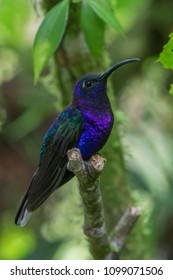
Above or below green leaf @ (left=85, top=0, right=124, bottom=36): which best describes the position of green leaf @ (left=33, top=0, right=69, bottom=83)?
above

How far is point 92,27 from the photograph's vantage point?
3053 mm

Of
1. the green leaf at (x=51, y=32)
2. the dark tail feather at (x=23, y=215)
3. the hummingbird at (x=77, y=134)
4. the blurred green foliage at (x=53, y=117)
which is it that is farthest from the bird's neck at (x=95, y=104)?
the blurred green foliage at (x=53, y=117)

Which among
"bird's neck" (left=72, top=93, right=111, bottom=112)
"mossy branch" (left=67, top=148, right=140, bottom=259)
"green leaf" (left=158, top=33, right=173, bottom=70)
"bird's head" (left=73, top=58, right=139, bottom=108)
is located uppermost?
"green leaf" (left=158, top=33, right=173, bottom=70)

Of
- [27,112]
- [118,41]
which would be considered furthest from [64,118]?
[118,41]

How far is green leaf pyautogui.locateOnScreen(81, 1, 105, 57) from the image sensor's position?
300cm

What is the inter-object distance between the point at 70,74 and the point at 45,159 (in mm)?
1120

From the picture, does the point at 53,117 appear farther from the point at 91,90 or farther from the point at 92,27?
the point at 91,90

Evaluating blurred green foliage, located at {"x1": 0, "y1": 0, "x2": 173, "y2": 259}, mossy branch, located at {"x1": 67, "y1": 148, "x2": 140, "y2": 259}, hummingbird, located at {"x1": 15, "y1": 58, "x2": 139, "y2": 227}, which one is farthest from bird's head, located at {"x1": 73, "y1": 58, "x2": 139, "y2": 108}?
blurred green foliage, located at {"x1": 0, "y1": 0, "x2": 173, "y2": 259}

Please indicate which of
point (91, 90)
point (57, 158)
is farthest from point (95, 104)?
point (57, 158)

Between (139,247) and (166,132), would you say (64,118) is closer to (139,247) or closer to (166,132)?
(139,247)

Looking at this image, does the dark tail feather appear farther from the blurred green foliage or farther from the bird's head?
the blurred green foliage

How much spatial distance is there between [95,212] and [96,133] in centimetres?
39

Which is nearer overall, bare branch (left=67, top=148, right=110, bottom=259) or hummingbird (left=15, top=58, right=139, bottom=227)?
bare branch (left=67, top=148, right=110, bottom=259)

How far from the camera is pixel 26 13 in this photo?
5.17m
